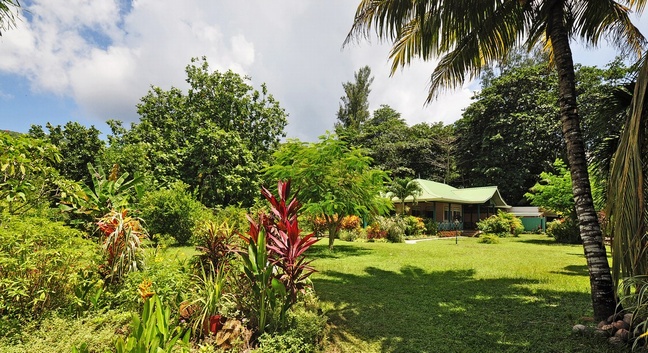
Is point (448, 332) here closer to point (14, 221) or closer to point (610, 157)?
point (610, 157)

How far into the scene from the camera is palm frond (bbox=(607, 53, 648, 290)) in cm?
359

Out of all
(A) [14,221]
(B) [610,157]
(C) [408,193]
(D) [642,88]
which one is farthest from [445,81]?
(C) [408,193]

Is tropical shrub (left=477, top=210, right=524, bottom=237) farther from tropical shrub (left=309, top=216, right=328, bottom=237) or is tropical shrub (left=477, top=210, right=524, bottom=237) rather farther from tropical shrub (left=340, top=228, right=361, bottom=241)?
tropical shrub (left=309, top=216, right=328, bottom=237)

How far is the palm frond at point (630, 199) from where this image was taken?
3594 mm

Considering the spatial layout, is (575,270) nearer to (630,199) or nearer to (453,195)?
(630,199)

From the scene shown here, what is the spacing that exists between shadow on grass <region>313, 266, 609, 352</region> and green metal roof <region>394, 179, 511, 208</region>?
16.6 meters

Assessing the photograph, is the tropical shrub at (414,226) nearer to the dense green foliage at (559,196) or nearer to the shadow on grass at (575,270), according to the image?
the dense green foliage at (559,196)

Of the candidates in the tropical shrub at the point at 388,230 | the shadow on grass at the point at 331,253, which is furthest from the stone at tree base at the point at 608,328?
the tropical shrub at the point at 388,230

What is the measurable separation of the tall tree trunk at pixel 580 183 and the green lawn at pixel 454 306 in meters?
0.58

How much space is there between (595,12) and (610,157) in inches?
108

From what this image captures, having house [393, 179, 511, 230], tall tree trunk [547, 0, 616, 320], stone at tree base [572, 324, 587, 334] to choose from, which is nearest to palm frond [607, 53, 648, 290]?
tall tree trunk [547, 0, 616, 320]

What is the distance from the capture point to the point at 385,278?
8.27 meters

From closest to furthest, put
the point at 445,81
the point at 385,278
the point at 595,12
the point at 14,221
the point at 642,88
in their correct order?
1. the point at 642,88
2. the point at 14,221
3. the point at 595,12
4. the point at 445,81
5. the point at 385,278

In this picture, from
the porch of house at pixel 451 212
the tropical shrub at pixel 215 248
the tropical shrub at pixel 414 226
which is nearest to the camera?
the tropical shrub at pixel 215 248
